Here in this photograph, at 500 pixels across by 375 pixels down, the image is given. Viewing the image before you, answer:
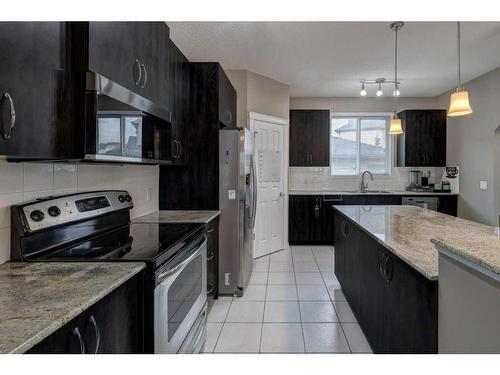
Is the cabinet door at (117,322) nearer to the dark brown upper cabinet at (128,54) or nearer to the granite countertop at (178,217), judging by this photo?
the dark brown upper cabinet at (128,54)

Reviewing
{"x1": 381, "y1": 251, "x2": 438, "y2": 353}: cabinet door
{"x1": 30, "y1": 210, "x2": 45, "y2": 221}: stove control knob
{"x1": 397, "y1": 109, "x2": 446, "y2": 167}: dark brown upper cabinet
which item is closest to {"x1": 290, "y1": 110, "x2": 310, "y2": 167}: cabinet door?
{"x1": 397, "y1": 109, "x2": 446, "y2": 167}: dark brown upper cabinet

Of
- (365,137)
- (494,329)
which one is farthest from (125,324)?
(365,137)

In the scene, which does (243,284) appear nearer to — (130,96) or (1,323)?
(130,96)

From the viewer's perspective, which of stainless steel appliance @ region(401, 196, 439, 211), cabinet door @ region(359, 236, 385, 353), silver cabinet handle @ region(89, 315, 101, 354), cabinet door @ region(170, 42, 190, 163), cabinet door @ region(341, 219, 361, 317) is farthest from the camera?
stainless steel appliance @ region(401, 196, 439, 211)

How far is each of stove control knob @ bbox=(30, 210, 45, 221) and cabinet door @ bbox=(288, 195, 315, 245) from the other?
4.25 metres

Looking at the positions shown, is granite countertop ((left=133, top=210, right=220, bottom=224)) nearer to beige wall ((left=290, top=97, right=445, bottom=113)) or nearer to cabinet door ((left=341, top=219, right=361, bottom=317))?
cabinet door ((left=341, top=219, right=361, bottom=317))

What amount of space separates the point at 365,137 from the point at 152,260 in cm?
561

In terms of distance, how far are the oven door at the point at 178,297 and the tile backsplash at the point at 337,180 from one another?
396cm

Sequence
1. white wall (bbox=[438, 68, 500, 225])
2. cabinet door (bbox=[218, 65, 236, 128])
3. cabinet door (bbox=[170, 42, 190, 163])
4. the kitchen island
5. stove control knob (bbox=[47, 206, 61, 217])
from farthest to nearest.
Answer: white wall (bbox=[438, 68, 500, 225]), cabinet door (bbox=[218, 65, 236, 128]), cabinet door (bbox=[170, 42, 190, 163]), stove control knob (bbox=[47, 206, 61, 217]), the kitchen island

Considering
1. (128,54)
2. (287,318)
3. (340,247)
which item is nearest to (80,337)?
(128,54)

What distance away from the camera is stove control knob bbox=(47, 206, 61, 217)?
159cm

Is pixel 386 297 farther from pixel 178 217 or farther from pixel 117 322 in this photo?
pixel 178 217

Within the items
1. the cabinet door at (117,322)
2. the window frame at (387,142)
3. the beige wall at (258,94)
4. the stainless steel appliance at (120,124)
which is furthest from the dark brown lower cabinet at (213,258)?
the window frame at (387,142)

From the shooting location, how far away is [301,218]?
18.0 feet
